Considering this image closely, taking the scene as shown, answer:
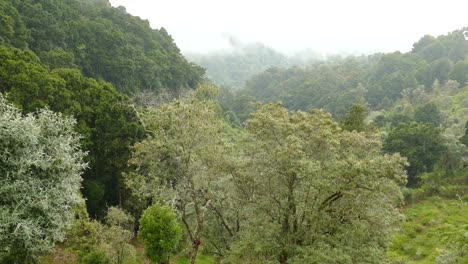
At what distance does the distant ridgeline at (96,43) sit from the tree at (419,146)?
31.1 m

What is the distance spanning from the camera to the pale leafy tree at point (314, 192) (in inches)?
540

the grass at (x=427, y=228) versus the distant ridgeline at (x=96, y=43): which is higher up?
the distant ridgeline at (x=96, y=43)

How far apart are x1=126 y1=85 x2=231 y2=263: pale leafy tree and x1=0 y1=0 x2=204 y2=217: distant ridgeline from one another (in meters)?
8.21

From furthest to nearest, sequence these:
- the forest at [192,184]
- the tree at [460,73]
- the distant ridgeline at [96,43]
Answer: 1. the tree at [460,73]
2. the distant ridgeline at [96,43]
3. the forest at [192,184]

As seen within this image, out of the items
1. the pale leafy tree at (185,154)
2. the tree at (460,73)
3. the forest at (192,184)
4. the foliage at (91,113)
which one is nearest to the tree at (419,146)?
the forest at (192,184)

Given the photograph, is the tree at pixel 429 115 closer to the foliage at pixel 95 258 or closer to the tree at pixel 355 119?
the tree at pixel 355 119

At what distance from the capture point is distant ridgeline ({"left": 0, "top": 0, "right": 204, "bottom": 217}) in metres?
25.8

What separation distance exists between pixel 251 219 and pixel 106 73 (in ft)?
122

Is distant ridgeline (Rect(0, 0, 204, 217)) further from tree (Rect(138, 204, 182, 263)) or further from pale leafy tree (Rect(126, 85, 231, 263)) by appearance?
tree (Rect(138, 204, 182, 263))

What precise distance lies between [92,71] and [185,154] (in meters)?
34.3

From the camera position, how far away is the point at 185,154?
16750mm

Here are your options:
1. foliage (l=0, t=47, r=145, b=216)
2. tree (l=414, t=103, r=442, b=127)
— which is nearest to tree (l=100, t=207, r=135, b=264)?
foliage (l=0, t=47, r=145, b=216)

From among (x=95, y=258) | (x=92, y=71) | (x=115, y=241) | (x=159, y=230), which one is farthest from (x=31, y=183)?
(x=92, y=71)

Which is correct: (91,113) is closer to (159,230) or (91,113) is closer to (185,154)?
(185,154)
